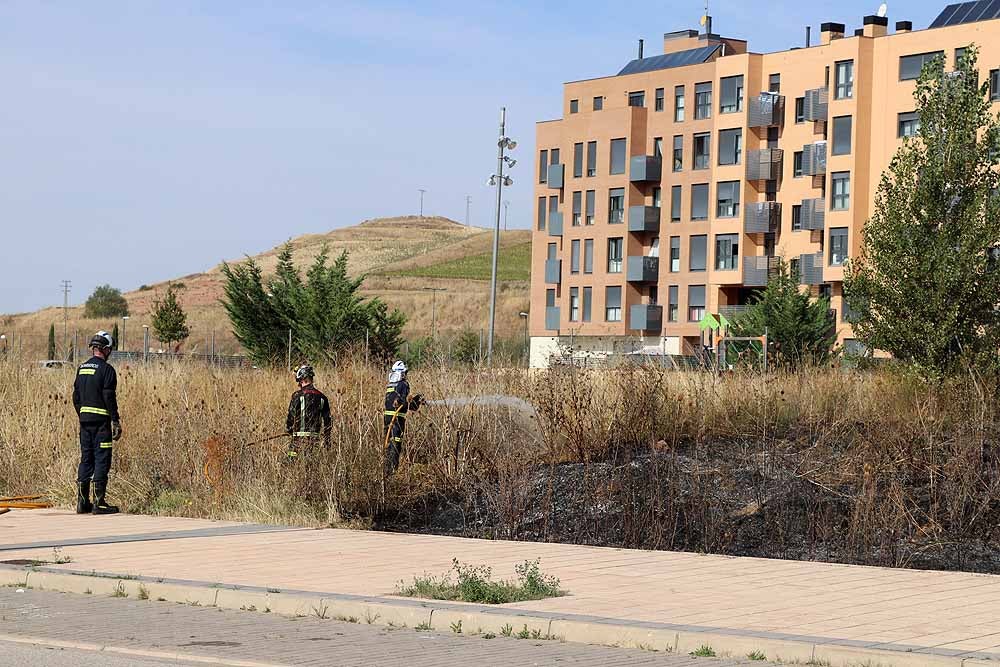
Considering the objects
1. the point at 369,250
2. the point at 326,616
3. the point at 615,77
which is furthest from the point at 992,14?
the point at 369,250

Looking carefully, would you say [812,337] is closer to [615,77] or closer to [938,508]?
[615,77]

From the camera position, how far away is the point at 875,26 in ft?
235

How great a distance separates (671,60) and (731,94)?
698 centimetres

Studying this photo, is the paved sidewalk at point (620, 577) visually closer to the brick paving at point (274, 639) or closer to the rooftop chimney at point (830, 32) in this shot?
the brick paving at point (274, 639)

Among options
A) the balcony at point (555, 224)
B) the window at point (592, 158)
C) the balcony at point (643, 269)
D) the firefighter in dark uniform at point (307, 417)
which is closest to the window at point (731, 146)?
the balcony at point (643, 269)

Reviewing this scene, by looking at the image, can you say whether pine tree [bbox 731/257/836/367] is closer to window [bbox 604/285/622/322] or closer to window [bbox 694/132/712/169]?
window [bbox 694/132/712/169]

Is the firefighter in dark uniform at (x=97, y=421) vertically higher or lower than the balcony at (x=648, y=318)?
lower

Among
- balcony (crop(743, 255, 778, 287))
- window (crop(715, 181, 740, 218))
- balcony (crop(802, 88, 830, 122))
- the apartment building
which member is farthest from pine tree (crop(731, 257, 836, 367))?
window (crop(715, 181, 740, 218))

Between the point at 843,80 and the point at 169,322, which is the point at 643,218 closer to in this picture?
the point at 843,80

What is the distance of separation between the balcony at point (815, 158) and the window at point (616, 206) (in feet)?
40.9

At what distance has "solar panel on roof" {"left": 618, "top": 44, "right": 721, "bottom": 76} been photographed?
261 ft

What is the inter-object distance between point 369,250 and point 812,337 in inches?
5068

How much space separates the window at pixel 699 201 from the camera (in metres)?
77.9

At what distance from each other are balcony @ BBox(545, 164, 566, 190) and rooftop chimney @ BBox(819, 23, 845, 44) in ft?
59.5
